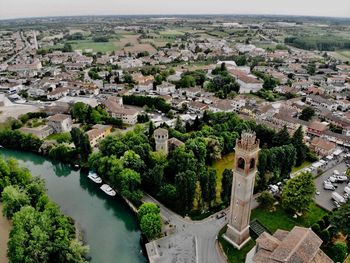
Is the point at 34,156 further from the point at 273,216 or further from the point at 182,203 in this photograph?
the point at 273,216

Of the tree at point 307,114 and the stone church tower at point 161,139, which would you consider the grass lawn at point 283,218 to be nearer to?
the stone church tower at point 161,139

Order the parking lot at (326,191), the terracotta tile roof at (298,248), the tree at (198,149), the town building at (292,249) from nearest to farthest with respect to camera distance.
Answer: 1. the terracotta tile roof at (298,248)
2. the town building at (292,249)
3. the parking lot at (326,191)
4. the tree at (198,149)

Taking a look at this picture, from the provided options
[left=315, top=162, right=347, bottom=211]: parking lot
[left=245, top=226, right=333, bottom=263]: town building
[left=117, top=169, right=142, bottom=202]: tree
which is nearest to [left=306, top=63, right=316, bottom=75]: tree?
[left=315, top=162, right=347, bottom=211]: parking lot

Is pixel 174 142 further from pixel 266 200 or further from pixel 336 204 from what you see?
pixel 336 204

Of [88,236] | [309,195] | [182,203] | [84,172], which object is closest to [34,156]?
[84,172]

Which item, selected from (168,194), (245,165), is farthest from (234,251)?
(168,194)

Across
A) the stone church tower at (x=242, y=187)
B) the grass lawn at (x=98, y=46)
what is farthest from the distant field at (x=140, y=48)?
the stone church tower at (x=242, y=187)
